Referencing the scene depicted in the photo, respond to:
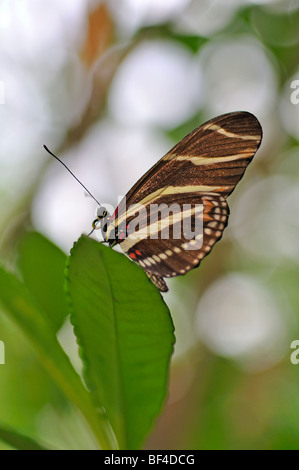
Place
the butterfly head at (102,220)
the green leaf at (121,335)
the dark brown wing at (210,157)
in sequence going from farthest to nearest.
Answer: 1. the butterfly head at (102,220)
2. the dark brown wing at (210,157)
3. the green leaf at (121,335)

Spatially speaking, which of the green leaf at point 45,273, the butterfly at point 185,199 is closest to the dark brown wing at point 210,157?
the butterfly at point 185,199

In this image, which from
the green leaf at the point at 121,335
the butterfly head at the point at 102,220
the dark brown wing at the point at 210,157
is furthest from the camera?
the butterfly head at the point at 102,220

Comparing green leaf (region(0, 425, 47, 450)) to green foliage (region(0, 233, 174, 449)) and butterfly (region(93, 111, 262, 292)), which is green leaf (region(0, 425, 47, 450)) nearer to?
green foliage (region(0, 233, 174, 449))

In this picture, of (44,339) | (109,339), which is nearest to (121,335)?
(109,339)

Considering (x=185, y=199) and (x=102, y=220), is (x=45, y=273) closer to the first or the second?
Result: (x=102, y=220)

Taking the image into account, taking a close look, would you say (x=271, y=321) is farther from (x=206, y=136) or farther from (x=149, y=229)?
(x=206, y=136)

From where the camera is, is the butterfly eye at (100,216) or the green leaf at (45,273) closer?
the green leaf at (45,273)

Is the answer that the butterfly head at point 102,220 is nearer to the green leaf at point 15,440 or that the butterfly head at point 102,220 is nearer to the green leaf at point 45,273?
the green leaf at point 45,273
